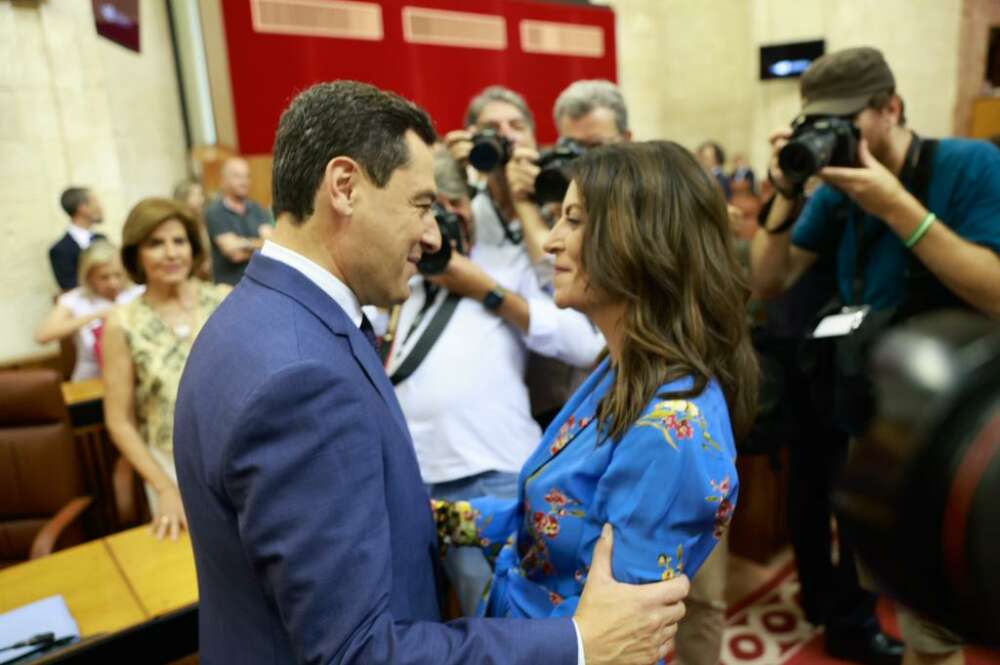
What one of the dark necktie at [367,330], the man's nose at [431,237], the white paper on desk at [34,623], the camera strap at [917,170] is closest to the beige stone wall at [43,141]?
the white paper on desk at [34,623]

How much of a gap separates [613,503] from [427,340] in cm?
73

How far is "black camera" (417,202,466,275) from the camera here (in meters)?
1.43

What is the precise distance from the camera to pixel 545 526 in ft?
3.37

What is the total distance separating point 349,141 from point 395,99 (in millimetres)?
100

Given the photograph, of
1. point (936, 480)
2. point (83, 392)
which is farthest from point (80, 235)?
point (936, 480)

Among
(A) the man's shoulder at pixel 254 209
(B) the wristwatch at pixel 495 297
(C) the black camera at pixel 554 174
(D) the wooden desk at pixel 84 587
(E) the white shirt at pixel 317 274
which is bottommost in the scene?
(D) the wooden desk at pixel 84 587

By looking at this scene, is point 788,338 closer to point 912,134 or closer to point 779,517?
point 912,134

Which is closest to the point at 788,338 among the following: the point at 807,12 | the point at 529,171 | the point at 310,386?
the point at 529,171

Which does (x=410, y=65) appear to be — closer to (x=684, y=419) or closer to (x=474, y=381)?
(x=474, y=381)

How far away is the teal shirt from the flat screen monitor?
25.0 ft

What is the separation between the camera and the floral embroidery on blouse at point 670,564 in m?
0.91

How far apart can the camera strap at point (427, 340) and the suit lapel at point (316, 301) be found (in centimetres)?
64

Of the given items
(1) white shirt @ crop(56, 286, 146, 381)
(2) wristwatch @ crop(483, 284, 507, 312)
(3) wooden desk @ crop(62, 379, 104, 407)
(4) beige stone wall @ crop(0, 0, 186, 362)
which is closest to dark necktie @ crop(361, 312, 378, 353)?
(2) wristwatch @ crop(483, 284, 507, 312)

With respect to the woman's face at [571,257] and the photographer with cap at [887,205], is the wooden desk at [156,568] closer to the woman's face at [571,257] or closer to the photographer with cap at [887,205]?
the woman's face at [571,257]
